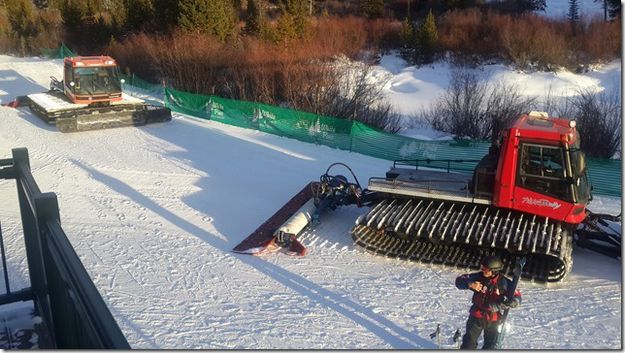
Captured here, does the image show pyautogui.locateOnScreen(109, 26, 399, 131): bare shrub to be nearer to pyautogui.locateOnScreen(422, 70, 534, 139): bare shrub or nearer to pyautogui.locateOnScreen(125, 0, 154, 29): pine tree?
pyautogui.locateOnScreen(422, 70, 534, 139): bare shrub

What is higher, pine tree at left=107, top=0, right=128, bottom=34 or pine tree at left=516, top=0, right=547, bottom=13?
pine tree at left=516, top=0, right=547, bottom=13

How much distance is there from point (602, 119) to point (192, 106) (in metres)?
13.7

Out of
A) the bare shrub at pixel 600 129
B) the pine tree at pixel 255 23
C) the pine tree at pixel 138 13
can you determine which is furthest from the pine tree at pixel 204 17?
the bare shrub at pixel 600 129

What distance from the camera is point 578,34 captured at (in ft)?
113

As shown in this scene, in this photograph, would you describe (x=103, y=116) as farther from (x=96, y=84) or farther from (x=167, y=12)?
(x=167, y=12)

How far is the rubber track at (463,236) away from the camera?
27.2 feet

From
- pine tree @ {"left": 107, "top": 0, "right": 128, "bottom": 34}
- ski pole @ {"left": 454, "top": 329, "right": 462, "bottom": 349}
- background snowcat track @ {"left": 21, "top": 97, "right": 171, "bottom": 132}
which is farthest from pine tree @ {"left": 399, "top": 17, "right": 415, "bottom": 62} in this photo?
ski pole @ {"left": 454, "top": 329, "right": 462, "bottom": 349}

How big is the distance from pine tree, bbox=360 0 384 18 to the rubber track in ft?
129

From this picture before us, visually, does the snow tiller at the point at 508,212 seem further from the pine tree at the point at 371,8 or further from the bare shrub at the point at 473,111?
the pine tree at the point at 371,8

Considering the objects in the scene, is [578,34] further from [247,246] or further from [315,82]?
[247,246]

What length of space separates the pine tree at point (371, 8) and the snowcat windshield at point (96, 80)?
99.5 feet

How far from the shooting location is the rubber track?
830cm

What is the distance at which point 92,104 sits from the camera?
63.3 feet

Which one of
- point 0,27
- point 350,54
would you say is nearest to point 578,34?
point 350,54
